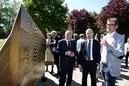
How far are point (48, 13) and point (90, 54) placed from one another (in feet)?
151

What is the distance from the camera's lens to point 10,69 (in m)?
3.68

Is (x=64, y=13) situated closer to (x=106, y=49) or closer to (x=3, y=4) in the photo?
(x=106, y=49)

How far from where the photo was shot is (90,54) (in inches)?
343

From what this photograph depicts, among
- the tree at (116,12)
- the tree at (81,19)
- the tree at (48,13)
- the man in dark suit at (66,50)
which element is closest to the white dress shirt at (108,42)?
the man in dark suit at (66,50)

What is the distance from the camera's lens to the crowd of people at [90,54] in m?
5.66

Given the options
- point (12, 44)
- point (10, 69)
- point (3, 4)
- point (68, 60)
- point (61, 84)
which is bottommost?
point (61, 84)

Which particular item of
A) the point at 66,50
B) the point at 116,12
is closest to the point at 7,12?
the point at 116,12

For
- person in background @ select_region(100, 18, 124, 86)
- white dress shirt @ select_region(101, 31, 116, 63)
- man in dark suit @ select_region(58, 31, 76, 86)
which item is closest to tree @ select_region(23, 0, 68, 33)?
man in dark suit @ select_region(58, 31, 76, 86)

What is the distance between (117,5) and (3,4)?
88375 millimetres

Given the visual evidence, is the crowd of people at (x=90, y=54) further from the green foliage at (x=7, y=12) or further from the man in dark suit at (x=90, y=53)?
the green foliage at (x=7, y=12)

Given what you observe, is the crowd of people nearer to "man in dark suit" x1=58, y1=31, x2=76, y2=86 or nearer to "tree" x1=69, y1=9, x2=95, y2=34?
"man in dark suit" x1=58, y1=31, x2=76, y2=86

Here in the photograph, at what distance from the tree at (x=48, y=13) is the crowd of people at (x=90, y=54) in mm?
36129

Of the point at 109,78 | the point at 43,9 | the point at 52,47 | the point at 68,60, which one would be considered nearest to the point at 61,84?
the point at 68,60

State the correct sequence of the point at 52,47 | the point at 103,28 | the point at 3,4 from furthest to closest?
the point at 3,4
the point at 103,28
the point at 52,47
